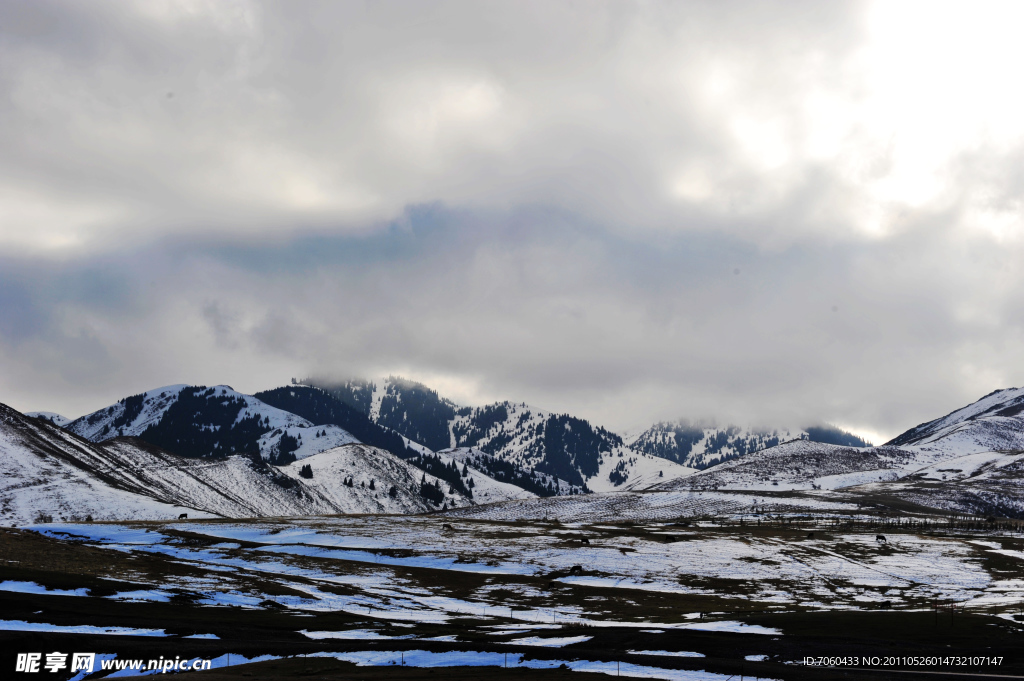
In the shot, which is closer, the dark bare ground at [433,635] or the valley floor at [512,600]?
the dark bare ground at [433,635]

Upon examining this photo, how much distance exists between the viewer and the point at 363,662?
5453 cm

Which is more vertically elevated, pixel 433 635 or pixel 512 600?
pixel 433 635

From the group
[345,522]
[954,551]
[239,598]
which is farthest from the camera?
[345,522]

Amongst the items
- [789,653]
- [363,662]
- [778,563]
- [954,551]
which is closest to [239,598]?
[363,662]

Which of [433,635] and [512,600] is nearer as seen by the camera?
[433,635]

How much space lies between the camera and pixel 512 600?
97938 millimetres

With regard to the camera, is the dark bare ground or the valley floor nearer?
the dark bare ground

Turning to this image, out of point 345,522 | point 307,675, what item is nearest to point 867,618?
point 307,675

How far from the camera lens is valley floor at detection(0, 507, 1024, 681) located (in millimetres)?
54750

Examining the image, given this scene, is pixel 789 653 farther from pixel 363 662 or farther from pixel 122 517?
pixel 122 517

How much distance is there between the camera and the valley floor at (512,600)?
180 ft

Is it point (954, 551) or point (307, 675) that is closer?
point (307, 675)

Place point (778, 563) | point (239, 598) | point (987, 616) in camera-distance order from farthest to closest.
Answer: point (778, 563) < point (239, 598) < point (987, 616)

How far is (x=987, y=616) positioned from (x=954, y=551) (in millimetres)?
79362
